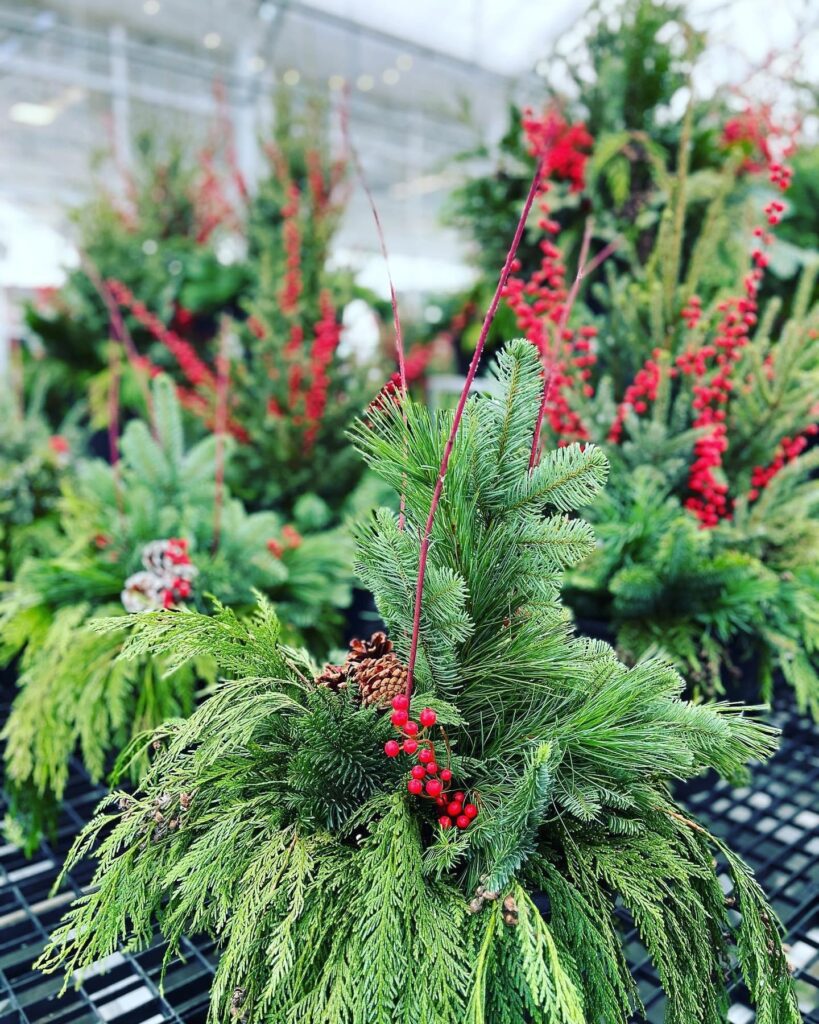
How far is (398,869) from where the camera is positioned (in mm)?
426

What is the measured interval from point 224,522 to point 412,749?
584mm

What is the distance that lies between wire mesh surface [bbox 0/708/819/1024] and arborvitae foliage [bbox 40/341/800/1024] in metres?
0.10

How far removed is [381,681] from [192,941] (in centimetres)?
30

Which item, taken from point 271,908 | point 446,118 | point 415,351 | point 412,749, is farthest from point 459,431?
point 446,118

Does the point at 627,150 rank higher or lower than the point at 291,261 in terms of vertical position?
higher

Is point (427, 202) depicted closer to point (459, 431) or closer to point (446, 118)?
point (446, 118)

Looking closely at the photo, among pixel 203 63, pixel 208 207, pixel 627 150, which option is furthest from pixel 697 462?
pixel 203 63

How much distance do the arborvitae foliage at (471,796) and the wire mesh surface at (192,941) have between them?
101mm

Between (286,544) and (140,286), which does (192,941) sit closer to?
(286,544)

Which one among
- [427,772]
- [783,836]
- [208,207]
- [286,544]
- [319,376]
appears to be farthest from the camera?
[208,207]

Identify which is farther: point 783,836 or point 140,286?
point 140,286

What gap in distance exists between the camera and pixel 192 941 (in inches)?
24.6

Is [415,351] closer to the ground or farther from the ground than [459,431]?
farther from the ground

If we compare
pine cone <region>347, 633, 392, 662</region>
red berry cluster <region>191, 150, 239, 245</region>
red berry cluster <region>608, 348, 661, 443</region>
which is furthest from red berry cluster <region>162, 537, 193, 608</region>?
red berry cluster <region>191, 150, 239, 245</region>
